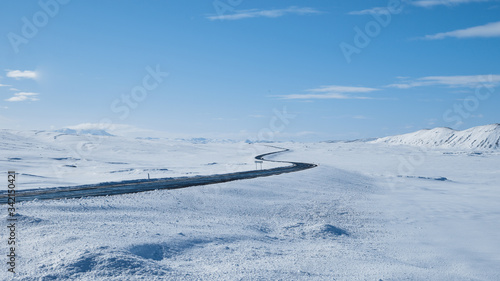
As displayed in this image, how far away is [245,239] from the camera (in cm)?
1382

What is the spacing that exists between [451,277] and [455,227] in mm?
9047

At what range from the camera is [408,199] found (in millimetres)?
28828

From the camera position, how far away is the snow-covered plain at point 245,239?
9.81m

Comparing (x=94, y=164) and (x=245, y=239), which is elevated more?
(x=94, y=164)

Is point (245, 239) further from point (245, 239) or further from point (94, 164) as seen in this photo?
point (94, 164)

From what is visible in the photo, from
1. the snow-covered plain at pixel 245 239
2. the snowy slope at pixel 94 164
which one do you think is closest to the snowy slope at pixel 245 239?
the snow-covered plain at pixel 245 239

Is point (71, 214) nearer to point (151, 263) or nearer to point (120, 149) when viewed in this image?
point (151, 263)

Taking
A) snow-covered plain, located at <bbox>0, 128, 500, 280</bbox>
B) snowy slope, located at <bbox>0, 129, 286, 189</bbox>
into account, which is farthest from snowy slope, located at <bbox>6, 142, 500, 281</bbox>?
snowy slope, located at <bbox>0, 129, 286, 189</bbox>

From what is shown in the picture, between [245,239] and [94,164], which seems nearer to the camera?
[245,239]

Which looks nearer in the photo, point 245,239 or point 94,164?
point 245,239

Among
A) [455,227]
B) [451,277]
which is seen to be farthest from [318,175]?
[451,277]

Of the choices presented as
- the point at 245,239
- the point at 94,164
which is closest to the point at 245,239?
the point at 245,239

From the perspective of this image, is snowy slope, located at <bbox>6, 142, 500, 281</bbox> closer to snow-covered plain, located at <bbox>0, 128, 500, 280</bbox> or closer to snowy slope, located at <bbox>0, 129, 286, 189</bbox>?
snow-covered plain, located at <bbox>0, 128, 500, 280</bbox>

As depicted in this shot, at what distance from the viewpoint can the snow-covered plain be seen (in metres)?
9.81
